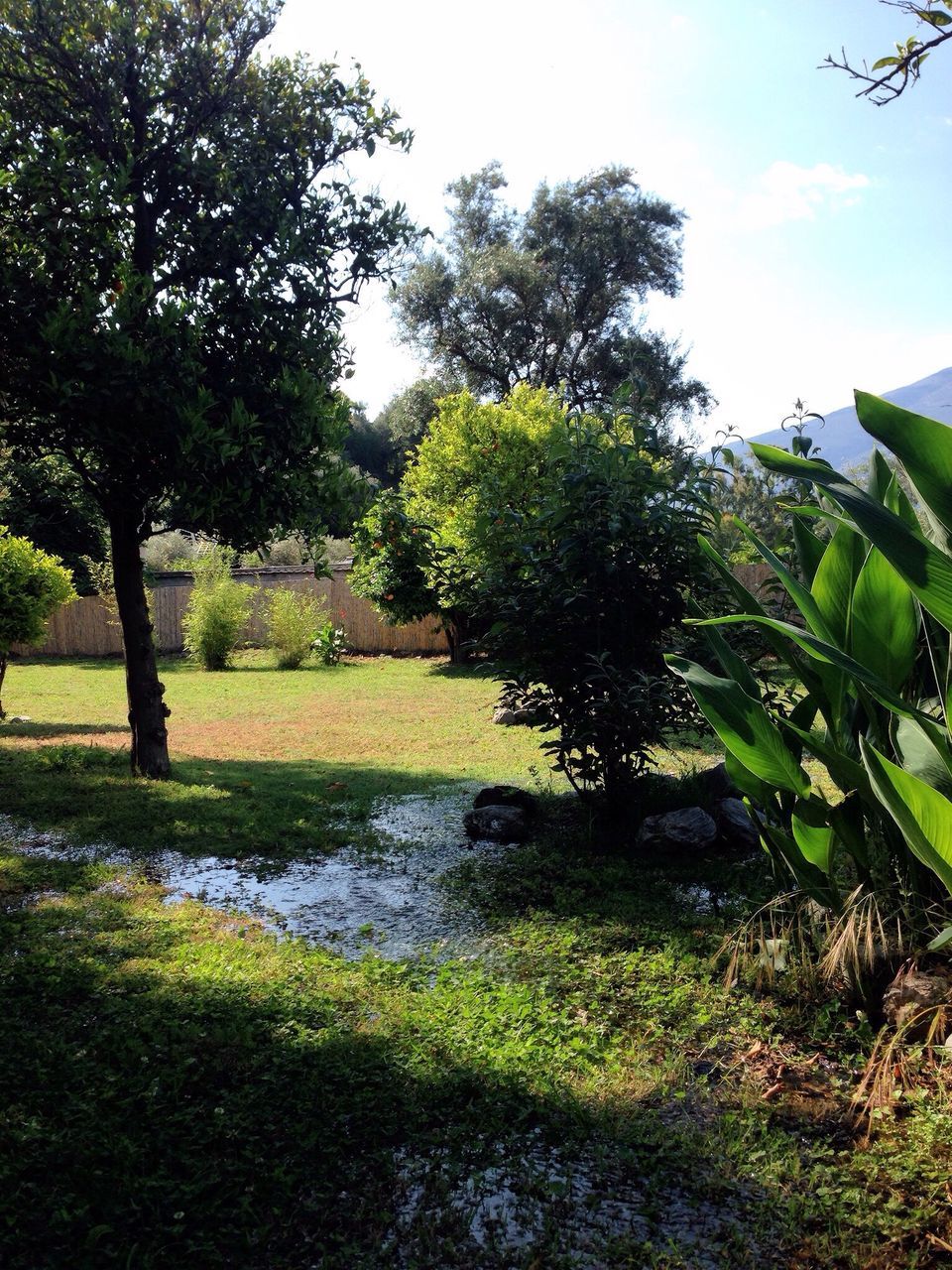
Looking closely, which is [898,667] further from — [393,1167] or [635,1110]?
[393,1167]

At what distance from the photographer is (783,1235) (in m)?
2.11

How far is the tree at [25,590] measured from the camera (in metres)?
10.5

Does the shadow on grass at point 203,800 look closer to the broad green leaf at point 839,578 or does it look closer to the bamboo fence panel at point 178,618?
the broad green leaf at point 839,578

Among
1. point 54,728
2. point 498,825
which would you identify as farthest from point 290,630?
point 498,825

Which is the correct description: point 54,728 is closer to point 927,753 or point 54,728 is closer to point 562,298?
point 927,753

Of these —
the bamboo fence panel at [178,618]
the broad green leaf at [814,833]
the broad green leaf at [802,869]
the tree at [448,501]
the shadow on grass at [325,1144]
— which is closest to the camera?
the shadow on grass at [325,1144]

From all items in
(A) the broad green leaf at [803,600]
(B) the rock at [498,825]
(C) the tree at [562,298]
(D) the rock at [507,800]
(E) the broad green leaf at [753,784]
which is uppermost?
(C) the tree at [562,298]

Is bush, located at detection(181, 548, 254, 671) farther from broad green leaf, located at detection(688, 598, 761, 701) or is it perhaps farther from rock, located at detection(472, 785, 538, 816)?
broad green leaf, located at detection(688, 598, 761, 701)

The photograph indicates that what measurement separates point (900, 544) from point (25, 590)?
412 inches

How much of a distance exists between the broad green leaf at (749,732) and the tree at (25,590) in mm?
9412

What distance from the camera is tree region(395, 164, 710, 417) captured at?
1069 inches

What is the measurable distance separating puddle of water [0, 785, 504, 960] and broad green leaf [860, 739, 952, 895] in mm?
1964

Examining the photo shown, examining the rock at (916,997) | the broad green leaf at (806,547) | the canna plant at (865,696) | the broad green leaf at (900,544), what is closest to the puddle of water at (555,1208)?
the rock at (916,997)

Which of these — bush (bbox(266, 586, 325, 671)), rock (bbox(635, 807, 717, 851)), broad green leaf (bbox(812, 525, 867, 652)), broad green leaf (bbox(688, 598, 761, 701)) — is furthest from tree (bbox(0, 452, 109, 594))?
broad green leaf (bbox(812, 525, 867, 652))
